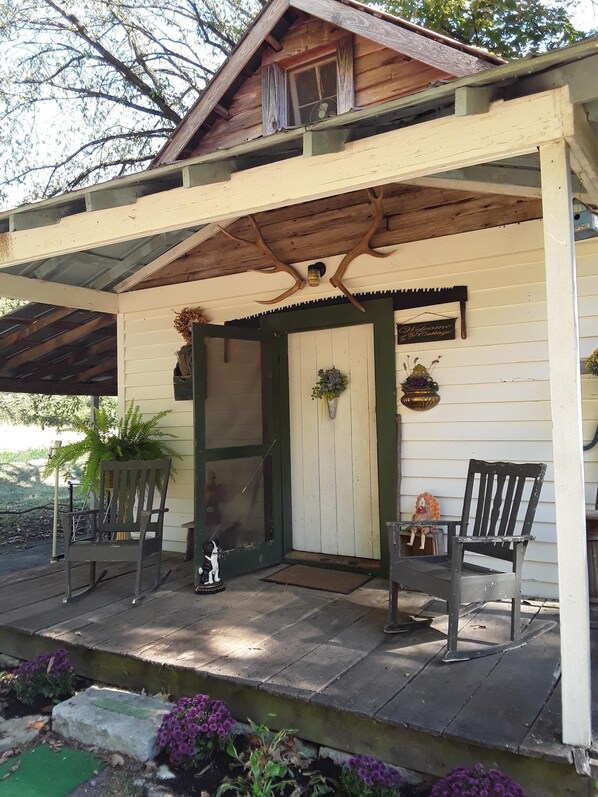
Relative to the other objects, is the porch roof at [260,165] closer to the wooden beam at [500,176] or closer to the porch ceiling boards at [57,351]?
the wooden beam at [500,176]

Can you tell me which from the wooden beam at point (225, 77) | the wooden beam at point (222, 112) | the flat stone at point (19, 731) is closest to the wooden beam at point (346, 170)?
the flat stone at point (19, 731)

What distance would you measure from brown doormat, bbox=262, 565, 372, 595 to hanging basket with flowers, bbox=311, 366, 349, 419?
1.17 metres

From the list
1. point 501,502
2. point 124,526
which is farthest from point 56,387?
point 501,502

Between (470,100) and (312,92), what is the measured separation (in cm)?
364

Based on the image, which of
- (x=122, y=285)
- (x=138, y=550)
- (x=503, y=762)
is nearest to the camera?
(x=503, y=762)

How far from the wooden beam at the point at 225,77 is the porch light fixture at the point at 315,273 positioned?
2.09 metres

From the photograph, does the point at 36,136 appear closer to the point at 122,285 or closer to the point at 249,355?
the point at 122,285

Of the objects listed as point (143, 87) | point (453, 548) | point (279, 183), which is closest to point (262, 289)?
point (279, 183)

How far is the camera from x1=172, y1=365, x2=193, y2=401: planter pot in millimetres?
5121

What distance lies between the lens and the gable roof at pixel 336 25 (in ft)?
14.4

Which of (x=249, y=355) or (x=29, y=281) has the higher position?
(x=29, y=281)

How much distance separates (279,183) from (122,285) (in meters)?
3.24

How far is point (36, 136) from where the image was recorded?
33.0 ft

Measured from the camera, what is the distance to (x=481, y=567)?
312 cm
